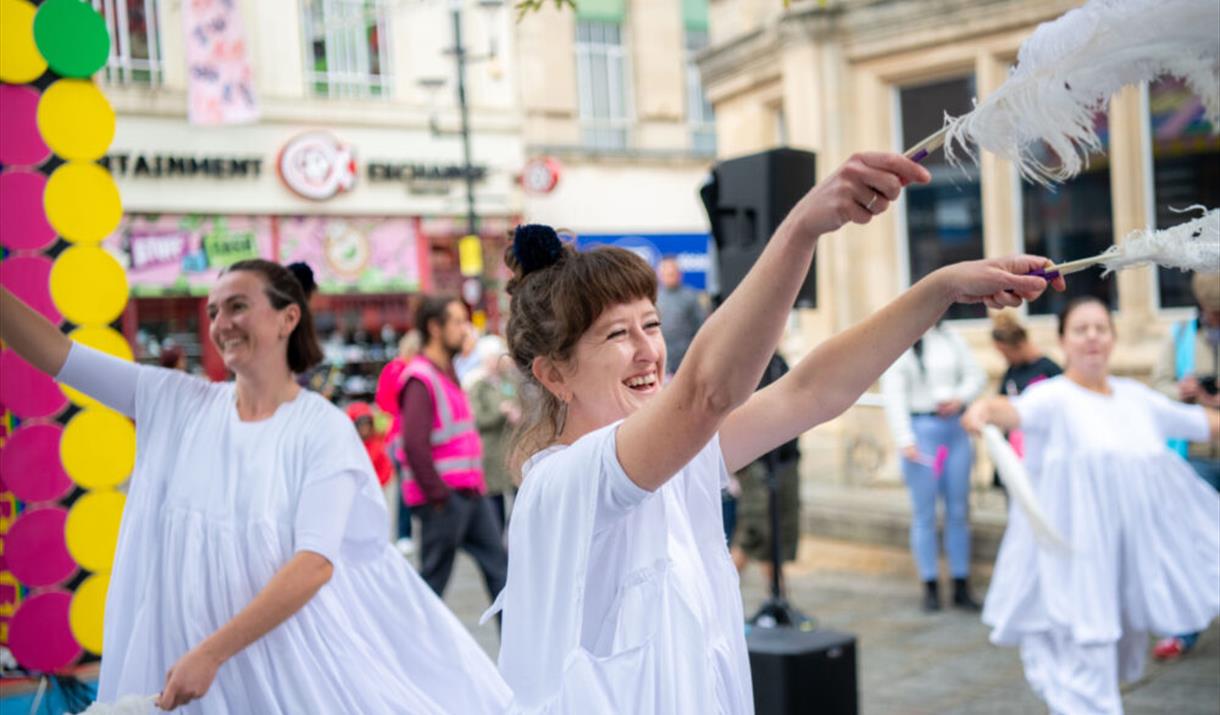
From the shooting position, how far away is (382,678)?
3.38 m

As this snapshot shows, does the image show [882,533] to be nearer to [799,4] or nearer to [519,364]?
[799,4]

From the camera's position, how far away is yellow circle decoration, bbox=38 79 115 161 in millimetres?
3918

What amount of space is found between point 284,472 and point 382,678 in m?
0.58

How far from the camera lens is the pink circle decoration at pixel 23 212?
12.6 ft

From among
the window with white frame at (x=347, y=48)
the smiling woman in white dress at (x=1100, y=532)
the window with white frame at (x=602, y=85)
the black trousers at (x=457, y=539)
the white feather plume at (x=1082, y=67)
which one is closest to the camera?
the white feather plume at (x=1082, y=67)

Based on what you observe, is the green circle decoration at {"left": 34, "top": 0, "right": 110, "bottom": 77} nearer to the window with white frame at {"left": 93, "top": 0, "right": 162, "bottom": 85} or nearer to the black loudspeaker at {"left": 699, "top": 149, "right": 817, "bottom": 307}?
the black loudspeaker at {"left": 699, "top": 149, "right": 817, "bottom": 307}

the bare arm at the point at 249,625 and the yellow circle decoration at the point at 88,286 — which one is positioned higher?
the yellow circle decoration at the point at 88,286

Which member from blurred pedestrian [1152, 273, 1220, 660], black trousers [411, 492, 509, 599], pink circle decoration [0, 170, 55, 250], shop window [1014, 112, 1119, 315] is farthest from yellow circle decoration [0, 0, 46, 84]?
shop window [1014, 112, 1119, 315]

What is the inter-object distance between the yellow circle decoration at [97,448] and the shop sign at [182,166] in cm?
1921

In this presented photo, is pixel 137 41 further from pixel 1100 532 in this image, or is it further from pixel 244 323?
pixel 244 323

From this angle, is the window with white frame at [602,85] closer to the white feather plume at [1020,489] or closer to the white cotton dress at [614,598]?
the white feather plume at [1020,489]

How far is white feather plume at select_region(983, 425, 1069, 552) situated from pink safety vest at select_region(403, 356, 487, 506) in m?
2.72

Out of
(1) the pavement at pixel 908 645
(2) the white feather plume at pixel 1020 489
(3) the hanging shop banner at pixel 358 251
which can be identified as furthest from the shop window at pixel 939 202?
(3) the hanging shop banner at pixel 358 251

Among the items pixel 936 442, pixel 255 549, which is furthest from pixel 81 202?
pixel 936 442
